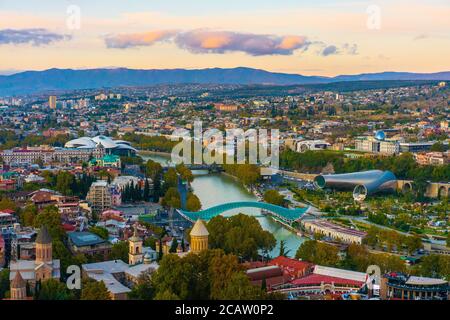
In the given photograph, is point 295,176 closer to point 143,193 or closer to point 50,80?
point 143,193

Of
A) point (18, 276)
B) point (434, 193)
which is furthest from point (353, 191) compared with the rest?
point (18, 276)

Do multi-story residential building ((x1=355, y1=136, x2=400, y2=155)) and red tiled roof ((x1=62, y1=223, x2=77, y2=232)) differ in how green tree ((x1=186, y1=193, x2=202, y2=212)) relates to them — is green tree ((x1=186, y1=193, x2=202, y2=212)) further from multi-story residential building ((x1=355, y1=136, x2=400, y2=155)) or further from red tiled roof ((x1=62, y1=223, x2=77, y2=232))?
multi-story residential building ((x1=355, y1=136, x2=400, y2=155))

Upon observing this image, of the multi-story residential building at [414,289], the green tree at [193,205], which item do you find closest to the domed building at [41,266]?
the multi-story residential building at [414,289]

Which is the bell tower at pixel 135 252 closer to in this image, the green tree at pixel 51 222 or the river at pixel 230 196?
the green tree at pixel 51 222

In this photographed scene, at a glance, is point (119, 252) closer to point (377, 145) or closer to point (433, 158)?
point (433, 158)

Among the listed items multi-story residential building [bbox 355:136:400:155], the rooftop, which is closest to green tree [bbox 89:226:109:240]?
the rooftop

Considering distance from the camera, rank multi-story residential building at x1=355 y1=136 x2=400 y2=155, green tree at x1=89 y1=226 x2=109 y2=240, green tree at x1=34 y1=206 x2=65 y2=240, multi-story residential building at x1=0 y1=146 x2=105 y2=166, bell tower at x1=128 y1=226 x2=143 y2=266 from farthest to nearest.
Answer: multi-story residential building at x1=355 y1=136 x2=400 y2=155, multi-story residential building at x1=0 y1=146 x2=105 y2=166, green tree at x1=89 y1=226 x2=109 y2=240, green tree at x1=34 y1=206 x2=65 y2=240, bell tower at x1=128 y1=226 x2=143 y2=266
